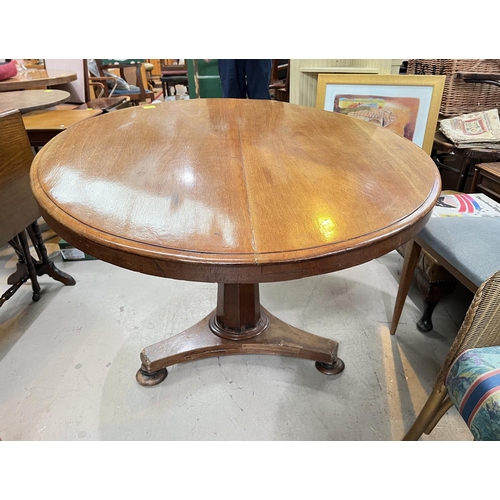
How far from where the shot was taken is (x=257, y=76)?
220cm

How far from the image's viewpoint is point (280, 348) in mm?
1352

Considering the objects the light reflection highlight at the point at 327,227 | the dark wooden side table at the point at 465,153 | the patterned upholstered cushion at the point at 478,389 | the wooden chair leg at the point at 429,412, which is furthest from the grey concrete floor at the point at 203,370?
the light reflection highlight at the point at 327,227

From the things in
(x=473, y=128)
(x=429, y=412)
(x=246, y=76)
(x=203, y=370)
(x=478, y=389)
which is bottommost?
(x=203, y=370)

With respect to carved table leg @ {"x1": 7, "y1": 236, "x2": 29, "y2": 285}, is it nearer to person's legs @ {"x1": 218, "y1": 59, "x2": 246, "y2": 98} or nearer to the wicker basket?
person's legs @ {"x1": 218, "y1": 59, "x2": 246, "y2": 98}

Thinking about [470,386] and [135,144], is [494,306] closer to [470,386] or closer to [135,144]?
[470,386]

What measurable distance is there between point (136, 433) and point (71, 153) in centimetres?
86

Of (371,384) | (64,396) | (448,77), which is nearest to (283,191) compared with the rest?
(371,384)

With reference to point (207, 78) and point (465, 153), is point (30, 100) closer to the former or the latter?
point (207, 78)

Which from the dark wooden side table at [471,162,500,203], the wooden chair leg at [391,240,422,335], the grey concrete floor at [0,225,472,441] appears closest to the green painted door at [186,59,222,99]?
the grey concrete floor at [0,225,472,441]

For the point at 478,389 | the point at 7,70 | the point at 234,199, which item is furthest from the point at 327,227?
the point at 7,70

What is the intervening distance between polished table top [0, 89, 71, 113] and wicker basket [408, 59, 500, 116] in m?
2.09

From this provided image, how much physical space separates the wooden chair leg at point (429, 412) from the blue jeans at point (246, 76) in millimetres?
1906

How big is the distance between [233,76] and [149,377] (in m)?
1.76

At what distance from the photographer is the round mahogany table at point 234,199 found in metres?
0.62
